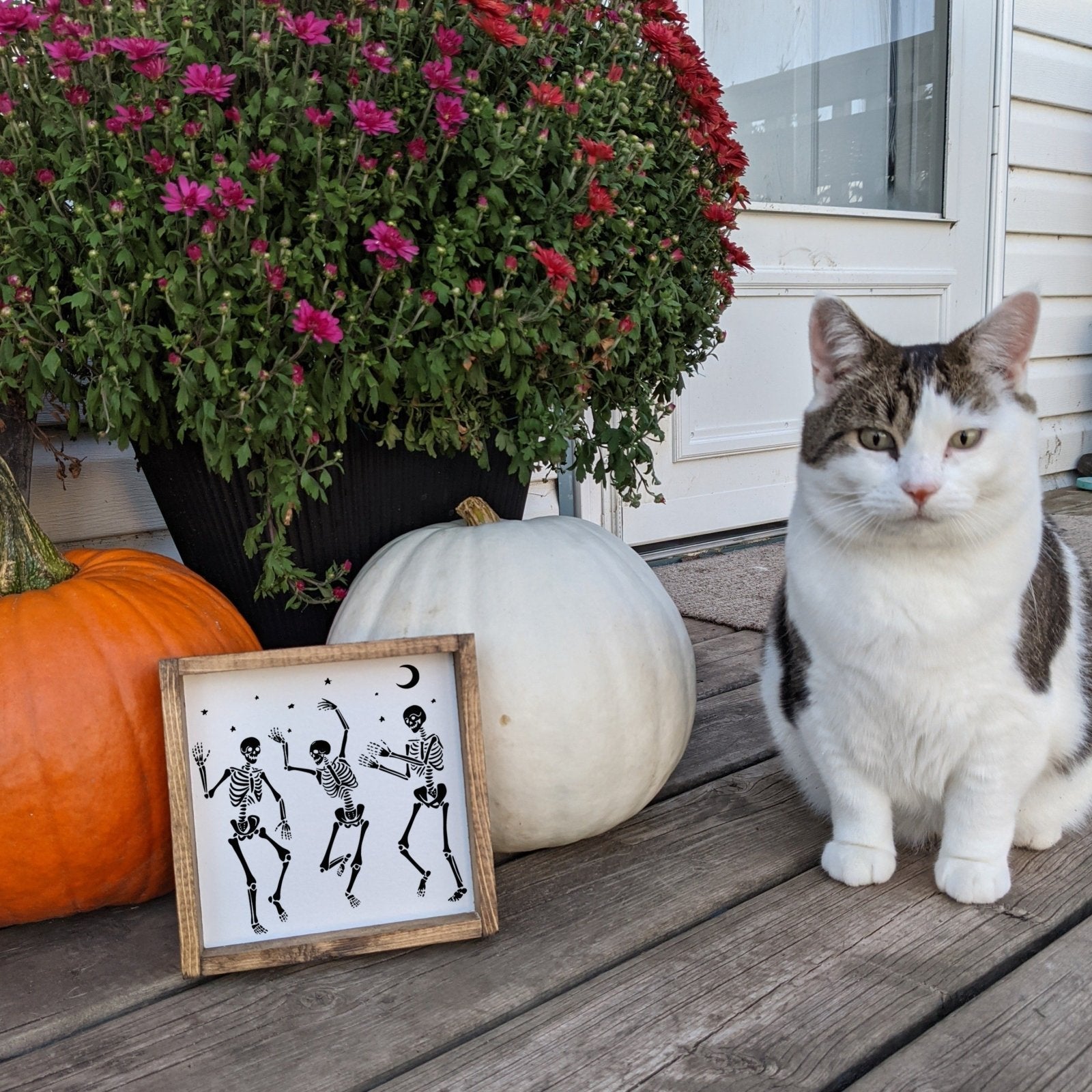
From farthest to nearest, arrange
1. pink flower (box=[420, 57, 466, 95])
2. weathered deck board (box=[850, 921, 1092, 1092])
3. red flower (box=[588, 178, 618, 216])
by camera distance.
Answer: red flower (box=[588, 178, 618, 216]) < pink flower (box=[420, 57, 466, 95]) < weathered deck board (box=[850, 921, 1092, 1092])

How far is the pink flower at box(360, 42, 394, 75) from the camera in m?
1.21

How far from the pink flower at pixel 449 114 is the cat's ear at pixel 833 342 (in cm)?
51

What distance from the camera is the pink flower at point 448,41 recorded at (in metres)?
1.25

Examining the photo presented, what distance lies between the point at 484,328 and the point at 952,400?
2.04 ft

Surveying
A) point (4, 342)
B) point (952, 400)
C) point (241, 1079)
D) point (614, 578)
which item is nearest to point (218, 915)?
point (241, 1079)

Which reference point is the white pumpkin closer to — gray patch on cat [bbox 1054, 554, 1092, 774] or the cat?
the cat

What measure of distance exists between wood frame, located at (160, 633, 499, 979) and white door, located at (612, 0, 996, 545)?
1.60 m

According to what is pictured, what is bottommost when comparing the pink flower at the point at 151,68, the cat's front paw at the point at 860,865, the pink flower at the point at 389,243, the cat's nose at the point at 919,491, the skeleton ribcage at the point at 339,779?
the cat's front paw at the point at 860,865

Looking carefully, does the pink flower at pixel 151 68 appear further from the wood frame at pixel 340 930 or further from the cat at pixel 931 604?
the cat at pixel 931 604

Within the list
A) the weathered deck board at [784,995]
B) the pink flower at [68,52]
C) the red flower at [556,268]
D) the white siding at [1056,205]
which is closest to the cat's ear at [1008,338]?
the red flower at [556,268]

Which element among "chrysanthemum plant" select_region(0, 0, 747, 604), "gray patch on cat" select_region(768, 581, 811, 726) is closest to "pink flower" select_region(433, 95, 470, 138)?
"chrysanthemum plant" select_region(0, 0, 747, 604)

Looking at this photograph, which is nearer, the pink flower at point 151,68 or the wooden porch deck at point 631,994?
the wooden porch deck at point 631,994

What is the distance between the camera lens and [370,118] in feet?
3.94

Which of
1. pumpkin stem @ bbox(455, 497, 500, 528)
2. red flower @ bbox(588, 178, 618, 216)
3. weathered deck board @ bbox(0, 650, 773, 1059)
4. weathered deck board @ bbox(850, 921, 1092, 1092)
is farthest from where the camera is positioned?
pumpkin stem @ bbox(455, 497, 500, 528)
